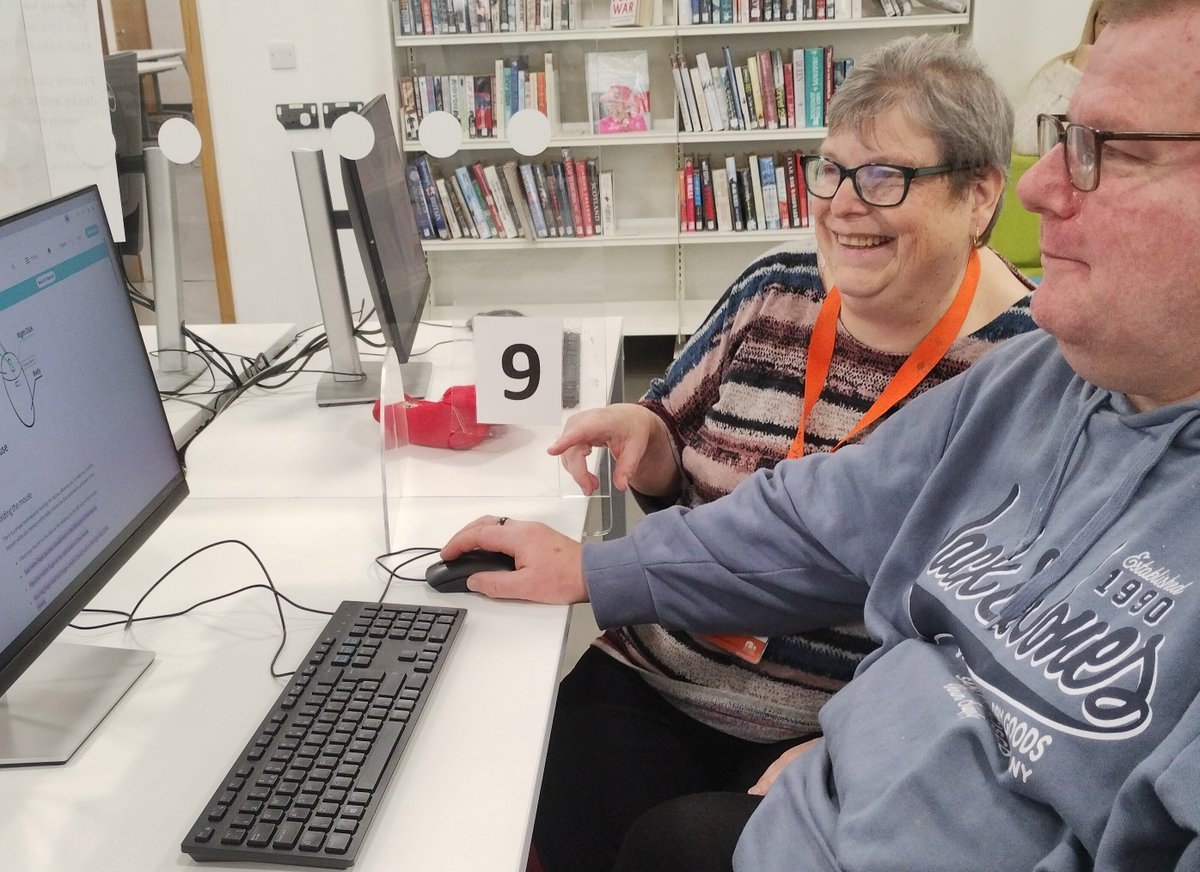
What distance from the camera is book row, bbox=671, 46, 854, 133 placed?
415cm

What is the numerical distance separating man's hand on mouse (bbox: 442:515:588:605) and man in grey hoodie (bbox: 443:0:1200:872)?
31cm

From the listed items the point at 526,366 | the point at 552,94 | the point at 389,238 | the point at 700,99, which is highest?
the point at 552,94

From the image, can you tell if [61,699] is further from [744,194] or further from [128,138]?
[744,194]

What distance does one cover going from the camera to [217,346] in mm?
2283

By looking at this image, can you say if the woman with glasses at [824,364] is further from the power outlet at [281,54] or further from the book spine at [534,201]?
the power outlet at [281,54]

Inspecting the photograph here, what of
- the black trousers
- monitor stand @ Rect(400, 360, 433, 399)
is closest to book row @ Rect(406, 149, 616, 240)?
monitor stand @ Rect(400, 360, 433, 399)

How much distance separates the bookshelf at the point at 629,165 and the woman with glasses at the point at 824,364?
17 centimetres

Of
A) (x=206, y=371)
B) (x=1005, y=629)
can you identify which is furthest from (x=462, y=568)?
(x=206, y=371)

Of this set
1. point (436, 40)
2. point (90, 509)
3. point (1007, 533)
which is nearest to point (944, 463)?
point (1007, 533)

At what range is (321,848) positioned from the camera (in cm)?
92

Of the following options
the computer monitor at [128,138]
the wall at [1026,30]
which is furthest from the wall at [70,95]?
the wall at [1026,30]

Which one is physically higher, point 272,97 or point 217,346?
point 272,97

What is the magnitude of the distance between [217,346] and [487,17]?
829mm

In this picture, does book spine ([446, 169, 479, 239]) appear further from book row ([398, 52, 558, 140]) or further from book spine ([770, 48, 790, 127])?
book spine ([770, 48, 790, 127])
